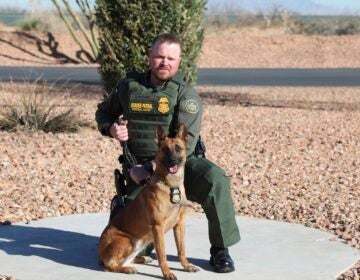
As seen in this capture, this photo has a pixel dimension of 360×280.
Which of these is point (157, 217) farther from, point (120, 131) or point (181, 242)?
point (120, 131)

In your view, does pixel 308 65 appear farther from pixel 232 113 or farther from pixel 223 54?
pixel 232 113

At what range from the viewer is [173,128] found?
20.8 feet

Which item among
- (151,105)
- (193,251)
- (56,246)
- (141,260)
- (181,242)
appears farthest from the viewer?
(56,246)

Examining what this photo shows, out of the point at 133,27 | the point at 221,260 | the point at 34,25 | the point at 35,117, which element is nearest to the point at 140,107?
the point at 221,260

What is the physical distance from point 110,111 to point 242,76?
2134 cm

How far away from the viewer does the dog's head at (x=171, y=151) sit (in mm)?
5723

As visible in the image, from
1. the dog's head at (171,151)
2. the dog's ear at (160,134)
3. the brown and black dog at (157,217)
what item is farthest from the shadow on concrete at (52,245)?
the dog's ear at (160,134)

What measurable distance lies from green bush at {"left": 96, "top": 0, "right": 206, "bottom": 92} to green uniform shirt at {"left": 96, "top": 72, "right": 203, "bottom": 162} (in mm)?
→ 7157

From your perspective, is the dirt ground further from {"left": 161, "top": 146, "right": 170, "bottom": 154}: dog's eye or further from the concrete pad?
{"left": 161, "top": 146, "right": 170, "bottom": 154}: dog's eye

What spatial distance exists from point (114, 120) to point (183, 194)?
102cm

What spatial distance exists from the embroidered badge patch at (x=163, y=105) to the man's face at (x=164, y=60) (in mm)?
185

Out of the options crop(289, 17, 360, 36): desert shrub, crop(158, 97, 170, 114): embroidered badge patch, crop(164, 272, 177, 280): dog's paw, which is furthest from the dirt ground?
crop(289, 17, 360, 36): desert shrub

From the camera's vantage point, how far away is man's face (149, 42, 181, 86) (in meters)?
6.27

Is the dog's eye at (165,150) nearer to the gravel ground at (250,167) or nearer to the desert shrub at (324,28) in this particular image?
the gravel ground at (250,167)
